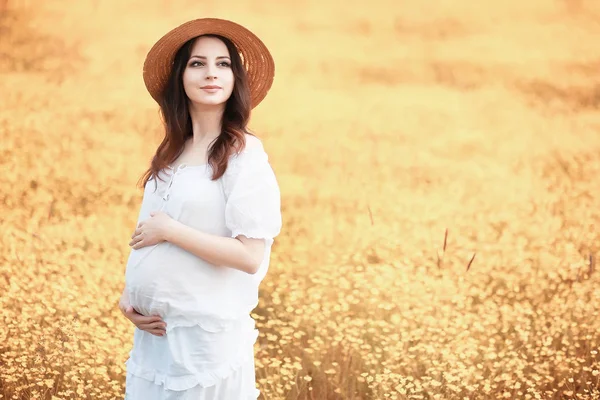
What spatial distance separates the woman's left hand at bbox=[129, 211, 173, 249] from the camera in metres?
2.37

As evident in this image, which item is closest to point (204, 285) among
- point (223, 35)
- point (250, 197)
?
point (250, 197)

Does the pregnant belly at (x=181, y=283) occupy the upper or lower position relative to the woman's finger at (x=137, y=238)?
lower

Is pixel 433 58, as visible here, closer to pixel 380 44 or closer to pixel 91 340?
pixel 380 44

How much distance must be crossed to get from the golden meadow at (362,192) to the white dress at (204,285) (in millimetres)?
1404

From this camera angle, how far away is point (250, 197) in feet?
7.70

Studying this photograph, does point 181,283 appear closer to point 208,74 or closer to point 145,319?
point 145,319

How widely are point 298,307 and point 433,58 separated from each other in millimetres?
2689

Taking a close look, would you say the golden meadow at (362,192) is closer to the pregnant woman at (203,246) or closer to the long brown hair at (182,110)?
the pregnant woman at (203,246)

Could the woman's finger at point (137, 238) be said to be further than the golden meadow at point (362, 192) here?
No

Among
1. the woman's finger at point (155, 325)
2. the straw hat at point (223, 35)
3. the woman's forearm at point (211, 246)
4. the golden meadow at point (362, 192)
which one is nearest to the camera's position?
the woman's forearm at point (211, 246)

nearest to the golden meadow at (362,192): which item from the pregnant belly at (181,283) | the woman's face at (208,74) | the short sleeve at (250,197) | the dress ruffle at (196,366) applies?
the dress ruffle at (196,366)

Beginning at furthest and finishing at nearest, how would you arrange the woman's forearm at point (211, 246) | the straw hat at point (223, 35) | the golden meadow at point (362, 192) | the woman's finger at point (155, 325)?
the golden meadow at point (362, 192) → the straw hat at point (223, 35) → the woman's finger at point (155, 325) → the woman's forearm at point (211, 246)

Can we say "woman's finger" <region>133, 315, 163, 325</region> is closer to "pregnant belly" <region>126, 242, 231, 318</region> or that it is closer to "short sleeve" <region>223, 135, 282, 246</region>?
"pregnant belly" <region>126, 242, 231, 318</region>

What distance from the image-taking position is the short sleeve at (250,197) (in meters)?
2.33
